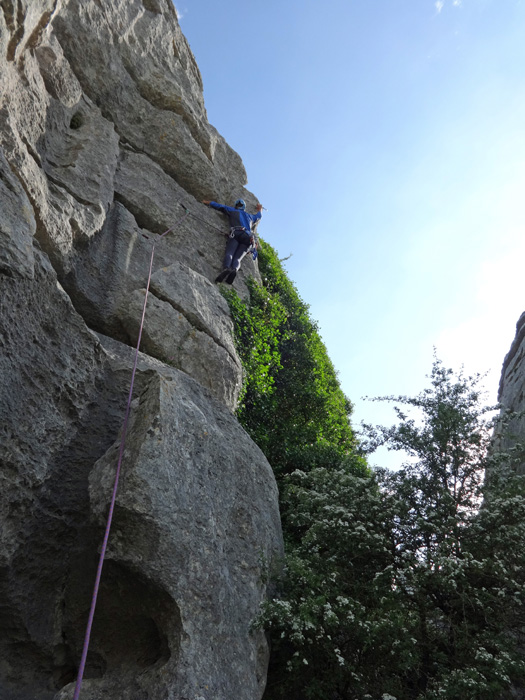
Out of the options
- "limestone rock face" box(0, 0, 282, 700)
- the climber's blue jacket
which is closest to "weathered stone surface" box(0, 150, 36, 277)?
"limestone rock face" box(0, 0, 282, 700)

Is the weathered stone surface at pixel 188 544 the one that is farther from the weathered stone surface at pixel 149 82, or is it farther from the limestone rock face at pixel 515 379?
the limestone rock face at pixel 515 379

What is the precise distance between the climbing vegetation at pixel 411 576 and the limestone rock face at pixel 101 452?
59cm

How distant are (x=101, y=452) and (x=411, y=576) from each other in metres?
4.03

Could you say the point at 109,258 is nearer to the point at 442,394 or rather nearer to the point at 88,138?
the point at 88,138

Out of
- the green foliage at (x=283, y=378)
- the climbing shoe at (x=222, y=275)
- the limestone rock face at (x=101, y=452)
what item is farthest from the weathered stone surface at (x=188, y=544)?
the climbing shoe at (x=222, y=275)

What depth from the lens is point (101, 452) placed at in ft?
20.5

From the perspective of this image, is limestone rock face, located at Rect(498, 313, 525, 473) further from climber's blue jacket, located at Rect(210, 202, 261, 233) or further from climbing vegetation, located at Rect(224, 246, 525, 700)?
climber's blue jacket, located at Rect(210, 202, 261, 233)

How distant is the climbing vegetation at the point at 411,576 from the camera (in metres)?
5.56

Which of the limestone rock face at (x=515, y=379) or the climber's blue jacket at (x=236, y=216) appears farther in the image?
the limestone rock face at (x=515, y=379)

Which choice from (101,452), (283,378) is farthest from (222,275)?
(101,452)

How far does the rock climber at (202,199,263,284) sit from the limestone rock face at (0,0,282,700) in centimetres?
243

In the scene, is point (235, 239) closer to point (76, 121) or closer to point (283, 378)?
point (283, 378)

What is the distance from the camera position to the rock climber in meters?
11.8

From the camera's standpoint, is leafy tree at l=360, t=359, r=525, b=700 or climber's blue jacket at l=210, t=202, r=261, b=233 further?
climber's blue jacket at l=210, t=202, r=261, b=233
